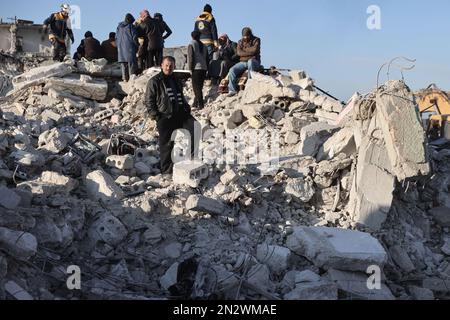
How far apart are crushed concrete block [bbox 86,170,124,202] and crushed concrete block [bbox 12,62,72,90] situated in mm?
5963

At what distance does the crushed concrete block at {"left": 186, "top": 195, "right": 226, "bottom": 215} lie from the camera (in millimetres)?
5656

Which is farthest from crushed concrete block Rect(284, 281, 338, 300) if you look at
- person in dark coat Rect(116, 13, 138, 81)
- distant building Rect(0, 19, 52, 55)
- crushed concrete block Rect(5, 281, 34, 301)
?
distant building Rect(0, 19, 52, 55)

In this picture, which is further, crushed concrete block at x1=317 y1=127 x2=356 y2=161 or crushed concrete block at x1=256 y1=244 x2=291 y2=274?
crushed concrete block at x1=317 y1=127 x2=356 y2=161

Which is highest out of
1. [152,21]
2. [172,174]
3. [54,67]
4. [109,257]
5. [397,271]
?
[152,21]

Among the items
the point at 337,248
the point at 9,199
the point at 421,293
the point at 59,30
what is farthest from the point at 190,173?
the point at 59,30

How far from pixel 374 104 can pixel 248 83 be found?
11.7 feet

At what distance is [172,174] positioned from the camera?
6.68 metres

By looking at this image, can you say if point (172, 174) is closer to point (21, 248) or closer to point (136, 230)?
point (136, 230)

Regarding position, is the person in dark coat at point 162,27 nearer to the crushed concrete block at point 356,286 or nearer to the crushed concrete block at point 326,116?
the crushed concrete block at point 326,116

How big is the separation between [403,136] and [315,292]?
257 cm

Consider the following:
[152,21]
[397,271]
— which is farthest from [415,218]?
[152,21]

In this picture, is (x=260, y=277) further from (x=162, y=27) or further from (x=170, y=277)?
(x=162, y=27)

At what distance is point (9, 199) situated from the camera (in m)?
4.91

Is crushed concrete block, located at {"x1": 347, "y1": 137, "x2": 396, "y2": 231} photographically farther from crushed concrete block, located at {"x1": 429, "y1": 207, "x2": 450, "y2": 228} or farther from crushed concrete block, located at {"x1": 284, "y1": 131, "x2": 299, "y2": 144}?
crushed concrete block, located at {"x1": 284, "y1": 131, "x2": 299, "y2": 144}
